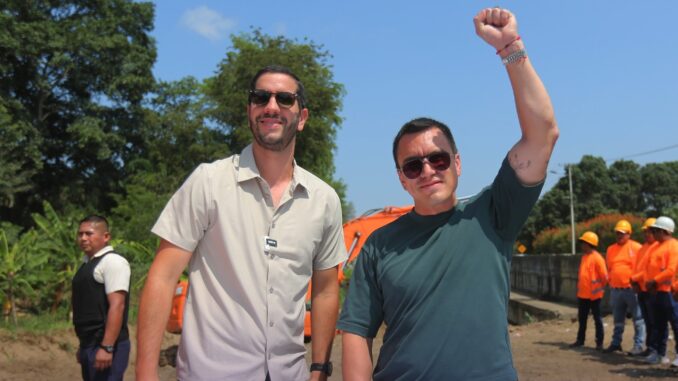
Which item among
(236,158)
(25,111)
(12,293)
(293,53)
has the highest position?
(293,53)

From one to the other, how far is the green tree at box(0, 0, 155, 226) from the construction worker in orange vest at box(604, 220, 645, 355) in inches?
760

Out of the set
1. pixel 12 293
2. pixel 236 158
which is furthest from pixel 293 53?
pixel 236 158

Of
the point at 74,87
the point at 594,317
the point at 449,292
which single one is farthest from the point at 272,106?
the point at 74,87

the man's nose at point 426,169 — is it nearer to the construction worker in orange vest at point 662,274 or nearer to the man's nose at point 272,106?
the man's nose at point 272,106

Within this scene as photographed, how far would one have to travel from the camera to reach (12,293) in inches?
552

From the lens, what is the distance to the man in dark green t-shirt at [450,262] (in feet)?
8.63

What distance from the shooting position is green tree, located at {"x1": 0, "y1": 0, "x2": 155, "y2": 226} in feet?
83.8

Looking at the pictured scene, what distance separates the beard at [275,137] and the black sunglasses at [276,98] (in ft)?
0.20

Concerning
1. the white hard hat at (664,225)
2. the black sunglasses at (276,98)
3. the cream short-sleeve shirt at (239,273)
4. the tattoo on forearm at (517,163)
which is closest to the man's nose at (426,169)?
the tattoo on forearm at (517,163)

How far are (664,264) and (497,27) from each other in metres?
8.69

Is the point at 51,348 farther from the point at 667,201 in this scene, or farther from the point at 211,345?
the point at 667,201

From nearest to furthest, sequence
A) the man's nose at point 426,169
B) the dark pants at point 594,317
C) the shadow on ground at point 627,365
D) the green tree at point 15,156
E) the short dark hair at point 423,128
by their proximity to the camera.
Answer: the man's nose at point 426,169
the short dark hair at point 423,128
the shadow on ground at point 627,365
the dark pants at point 594,317
the green tree at point 15,156

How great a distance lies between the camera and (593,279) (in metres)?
12.9

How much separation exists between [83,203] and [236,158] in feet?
89.3
